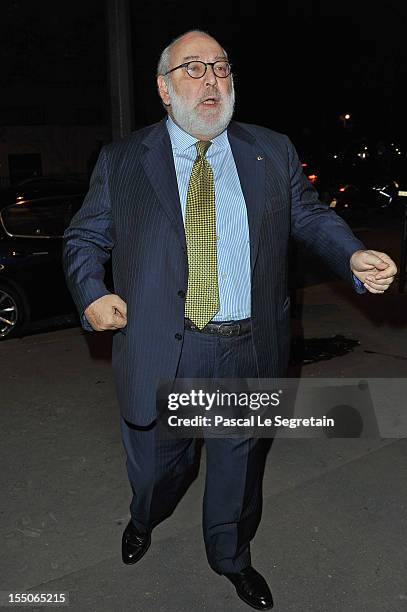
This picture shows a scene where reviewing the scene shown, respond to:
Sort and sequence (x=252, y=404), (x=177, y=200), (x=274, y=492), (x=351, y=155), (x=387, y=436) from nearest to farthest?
(x=177, y=200)
(x=252, y=404)
(x=274, y=492)
(x=387, y=436)
(x=351, y=155)

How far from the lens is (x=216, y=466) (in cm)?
296

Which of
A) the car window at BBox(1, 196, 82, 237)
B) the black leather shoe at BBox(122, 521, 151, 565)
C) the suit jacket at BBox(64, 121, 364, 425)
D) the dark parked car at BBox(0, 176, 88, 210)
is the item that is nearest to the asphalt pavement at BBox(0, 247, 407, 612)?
the black leather shoe at BBox(122, 521, 151, 565)

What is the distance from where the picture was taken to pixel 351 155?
824 inches

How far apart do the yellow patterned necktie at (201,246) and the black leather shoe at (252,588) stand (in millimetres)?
1093

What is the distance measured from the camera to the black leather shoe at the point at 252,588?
2.96 metres

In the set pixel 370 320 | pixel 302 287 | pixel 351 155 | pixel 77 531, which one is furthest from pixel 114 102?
pixel 351 155

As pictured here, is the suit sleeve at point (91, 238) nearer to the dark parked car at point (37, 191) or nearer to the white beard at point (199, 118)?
the white beard at point (199, 118)

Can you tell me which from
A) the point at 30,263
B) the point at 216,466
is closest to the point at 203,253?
the point at 216,466

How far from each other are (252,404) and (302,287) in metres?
6.90

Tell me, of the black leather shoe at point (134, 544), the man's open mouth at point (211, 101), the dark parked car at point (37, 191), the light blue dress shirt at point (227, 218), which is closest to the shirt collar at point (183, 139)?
the light blue dress shirt at point (227, 218)

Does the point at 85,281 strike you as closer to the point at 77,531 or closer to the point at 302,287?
the point at 77,531

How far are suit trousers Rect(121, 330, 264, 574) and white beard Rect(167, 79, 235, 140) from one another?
76 cm

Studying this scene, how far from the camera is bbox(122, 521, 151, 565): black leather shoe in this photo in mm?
3291

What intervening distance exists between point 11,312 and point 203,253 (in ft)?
17.0
